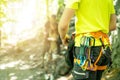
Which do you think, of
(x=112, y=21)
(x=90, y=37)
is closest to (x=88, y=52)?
(x=90, y=37)

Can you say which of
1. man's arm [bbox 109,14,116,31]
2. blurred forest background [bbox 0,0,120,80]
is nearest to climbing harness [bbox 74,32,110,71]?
man's arm [bbox 109,14,116,31]

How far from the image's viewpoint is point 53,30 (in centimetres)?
830

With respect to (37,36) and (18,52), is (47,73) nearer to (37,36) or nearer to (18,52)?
(18,52)

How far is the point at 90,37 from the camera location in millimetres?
3105

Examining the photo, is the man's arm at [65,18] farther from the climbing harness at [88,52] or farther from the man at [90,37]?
the climbing harness at [88,52]

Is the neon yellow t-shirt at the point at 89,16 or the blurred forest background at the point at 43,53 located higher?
the neon yellow t-shirt at the point at 89,16

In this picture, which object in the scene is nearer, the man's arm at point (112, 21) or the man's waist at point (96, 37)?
the man's waist at point (96, 37)

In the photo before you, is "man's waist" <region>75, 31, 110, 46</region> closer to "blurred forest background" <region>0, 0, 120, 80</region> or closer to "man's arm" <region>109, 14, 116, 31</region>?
"man's arm" <region>109, 14, 116, 31</region>

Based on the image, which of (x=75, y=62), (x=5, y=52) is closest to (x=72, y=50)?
(x=75, y=62)

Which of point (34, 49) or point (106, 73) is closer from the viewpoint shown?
point (106, 73)

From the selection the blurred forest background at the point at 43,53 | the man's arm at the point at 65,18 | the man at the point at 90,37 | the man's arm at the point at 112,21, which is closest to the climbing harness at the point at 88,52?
the man at the point at 90,37

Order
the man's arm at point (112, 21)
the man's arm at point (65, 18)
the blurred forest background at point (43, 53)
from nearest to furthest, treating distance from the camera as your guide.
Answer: the man's arm at point (65, 18) < the man's arm at point (112, 21) < the blurred forest background at point (43, 53)

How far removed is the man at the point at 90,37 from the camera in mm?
3096

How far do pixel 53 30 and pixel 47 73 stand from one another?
4.04 feet
